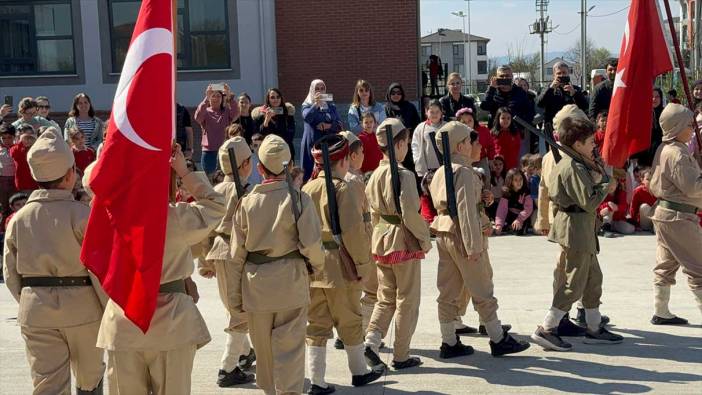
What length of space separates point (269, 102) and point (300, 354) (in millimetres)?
7708

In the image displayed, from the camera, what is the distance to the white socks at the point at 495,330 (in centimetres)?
717

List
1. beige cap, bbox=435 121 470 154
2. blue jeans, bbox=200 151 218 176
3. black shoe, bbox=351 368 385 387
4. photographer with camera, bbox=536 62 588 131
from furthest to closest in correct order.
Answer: blue jeans, bbox=200 151 218 176, photographer with camera, bbox=536 62 588 131, beige cap, bbox=435 121 470 154, black shoe, bbox=351 368 385 387

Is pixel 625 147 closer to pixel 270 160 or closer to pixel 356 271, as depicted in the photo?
pixel 356 271

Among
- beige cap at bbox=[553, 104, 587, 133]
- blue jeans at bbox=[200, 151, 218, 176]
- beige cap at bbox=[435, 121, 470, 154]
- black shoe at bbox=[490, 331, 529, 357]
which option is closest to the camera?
beige cap at bbox=[435, 121, 470, 154]

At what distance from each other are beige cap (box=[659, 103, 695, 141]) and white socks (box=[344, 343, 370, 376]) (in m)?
3.18

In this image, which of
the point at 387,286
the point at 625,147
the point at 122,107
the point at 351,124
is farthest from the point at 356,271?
the point at 351,124

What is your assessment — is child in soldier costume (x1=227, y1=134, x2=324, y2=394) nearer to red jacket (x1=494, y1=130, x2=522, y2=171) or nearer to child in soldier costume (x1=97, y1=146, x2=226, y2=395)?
child in soldier costume (x1=97, y1=146, x2=226, y2=395)

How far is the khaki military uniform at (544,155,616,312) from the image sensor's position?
7.15 m

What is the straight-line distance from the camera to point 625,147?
796 cm

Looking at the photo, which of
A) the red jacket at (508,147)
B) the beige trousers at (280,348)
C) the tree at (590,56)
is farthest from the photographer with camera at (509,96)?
the tree at (590,56)

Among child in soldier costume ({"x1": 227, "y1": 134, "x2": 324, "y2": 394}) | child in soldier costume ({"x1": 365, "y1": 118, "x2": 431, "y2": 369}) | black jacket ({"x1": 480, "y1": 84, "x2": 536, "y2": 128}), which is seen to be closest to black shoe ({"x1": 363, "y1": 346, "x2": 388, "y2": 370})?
child in soldier costume ({"x1": 365, "y1": 118, "x2": 431, "y2": 369})

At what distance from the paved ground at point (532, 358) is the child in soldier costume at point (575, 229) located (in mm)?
196

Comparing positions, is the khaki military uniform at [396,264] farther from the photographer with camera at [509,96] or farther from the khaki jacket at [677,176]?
the photographer with camera at [509,96]

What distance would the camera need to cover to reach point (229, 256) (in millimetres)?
6668
